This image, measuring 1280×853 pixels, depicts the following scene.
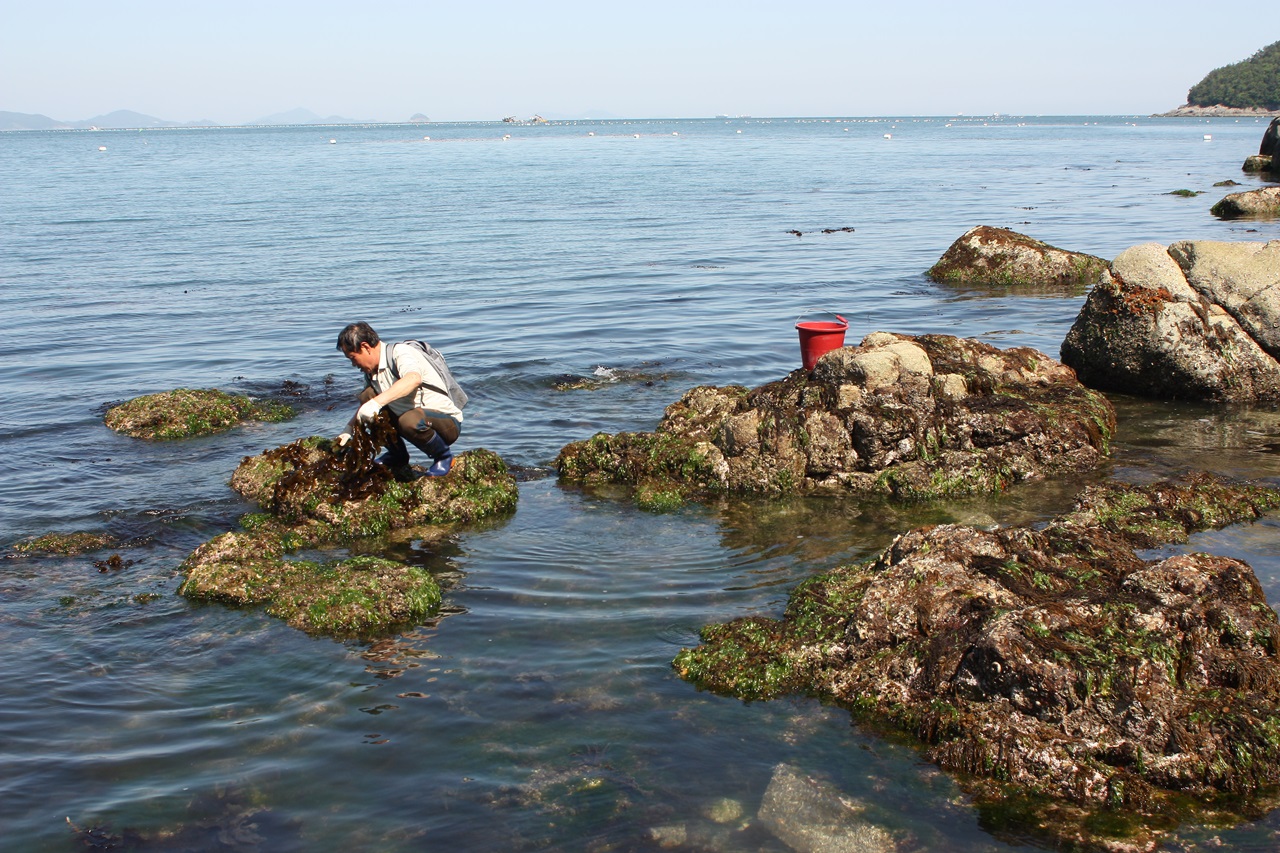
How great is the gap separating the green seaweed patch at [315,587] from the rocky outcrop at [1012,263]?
1935 cm

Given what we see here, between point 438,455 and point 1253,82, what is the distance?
705ft

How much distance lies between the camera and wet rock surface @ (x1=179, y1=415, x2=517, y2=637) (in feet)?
27.5

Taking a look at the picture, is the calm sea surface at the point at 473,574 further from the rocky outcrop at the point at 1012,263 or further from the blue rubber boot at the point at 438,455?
the rocky outcrop at the point at 1012,263

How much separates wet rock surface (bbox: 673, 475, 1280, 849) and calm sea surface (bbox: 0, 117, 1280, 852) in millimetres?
289

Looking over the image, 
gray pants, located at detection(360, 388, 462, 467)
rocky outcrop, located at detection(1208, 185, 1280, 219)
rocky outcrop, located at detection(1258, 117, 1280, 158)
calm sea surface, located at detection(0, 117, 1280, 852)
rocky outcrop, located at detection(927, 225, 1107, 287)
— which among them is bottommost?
calm sea surface, located at detection(0, 117, 1280, 852)

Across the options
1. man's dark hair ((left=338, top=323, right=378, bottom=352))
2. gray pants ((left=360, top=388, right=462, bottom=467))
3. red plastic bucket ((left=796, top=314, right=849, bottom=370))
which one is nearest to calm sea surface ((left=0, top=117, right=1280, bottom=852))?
gray pants ((left=360, top=388, right=462, bottom=467))

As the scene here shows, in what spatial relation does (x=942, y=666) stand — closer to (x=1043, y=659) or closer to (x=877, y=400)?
(x=1043, y=659)

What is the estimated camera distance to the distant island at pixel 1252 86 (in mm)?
179250

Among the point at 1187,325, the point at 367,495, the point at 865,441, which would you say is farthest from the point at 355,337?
the point at 1187,325

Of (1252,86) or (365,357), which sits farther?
(1252,86)

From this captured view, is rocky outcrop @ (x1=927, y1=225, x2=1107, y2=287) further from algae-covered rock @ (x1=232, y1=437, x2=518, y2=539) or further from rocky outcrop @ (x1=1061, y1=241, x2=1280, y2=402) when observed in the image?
algae-covered rock @ (x1=232, y1=437, x2=518, y2=539)

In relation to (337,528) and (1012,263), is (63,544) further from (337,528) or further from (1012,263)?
(1012,263)

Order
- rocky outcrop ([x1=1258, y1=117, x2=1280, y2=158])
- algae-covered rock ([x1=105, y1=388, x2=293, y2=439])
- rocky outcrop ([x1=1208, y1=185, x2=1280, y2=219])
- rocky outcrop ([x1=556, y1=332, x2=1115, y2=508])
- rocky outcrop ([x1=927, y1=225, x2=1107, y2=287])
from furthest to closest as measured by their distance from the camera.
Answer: rocky outcrop ([x1=1258, y1=117, x2=1280, y2=158]), rocky outcrop ([x1=1208, y1=185, x2=1280, y2=219]), rocky outcrop ([x1=927, y1=225, x2=1107, y2=287]), algae-covered rock ([x1=105, y1=388, x2=293, y2=439]), rocky outcrop ([x1=556, y1=332, x2=1115, y2=508])

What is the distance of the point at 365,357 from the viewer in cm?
972
